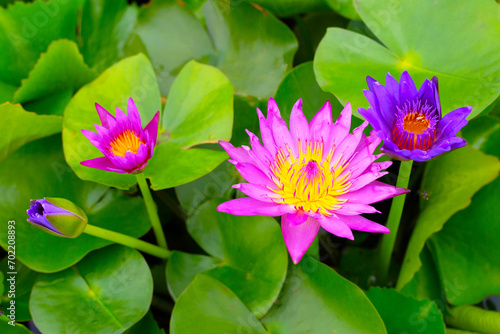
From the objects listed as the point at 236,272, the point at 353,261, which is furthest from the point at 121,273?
the point at 353,261

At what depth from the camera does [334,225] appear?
800 millimetres

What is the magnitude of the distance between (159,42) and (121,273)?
2.37 ft

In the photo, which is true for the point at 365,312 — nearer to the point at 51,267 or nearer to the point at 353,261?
the point at 353,261

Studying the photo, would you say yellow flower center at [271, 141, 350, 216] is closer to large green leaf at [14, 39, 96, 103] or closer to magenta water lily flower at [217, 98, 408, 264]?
magenta water lily flower at [217, 98, 408, 264]

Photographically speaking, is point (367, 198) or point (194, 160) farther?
point (194, 160)

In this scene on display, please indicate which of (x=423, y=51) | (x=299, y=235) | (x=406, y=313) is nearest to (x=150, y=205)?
(x=299, y=235)

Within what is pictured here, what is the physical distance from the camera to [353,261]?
4.36ft

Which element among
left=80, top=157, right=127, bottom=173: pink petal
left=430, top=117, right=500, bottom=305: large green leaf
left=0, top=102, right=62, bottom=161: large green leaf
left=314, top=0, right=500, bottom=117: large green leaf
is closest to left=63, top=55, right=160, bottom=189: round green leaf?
left=0, top=102, right=62, bottom=161: large green leaf

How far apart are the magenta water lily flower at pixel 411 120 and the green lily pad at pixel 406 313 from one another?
1.19 ft

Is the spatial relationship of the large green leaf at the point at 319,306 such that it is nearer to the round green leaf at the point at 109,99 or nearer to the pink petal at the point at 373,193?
the pink petal at the point at 373,193

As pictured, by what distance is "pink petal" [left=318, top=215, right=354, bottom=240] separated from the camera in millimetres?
779

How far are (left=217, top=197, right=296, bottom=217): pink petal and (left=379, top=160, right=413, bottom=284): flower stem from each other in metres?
0.26

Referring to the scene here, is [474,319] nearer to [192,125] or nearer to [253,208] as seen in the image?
[253,208]

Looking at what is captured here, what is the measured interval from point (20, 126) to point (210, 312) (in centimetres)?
63
